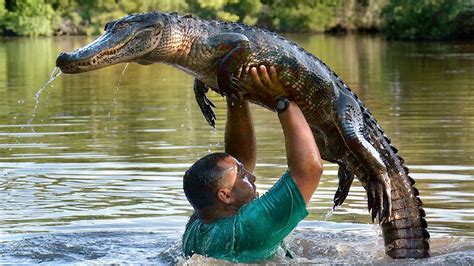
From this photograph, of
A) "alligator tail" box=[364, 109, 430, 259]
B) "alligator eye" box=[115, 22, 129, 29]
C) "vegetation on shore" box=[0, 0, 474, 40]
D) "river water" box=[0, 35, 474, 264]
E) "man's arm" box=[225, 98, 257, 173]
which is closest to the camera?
"alligator eye" box=[115, 22, 129, 29]

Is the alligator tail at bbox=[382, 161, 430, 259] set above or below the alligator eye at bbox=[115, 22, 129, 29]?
below

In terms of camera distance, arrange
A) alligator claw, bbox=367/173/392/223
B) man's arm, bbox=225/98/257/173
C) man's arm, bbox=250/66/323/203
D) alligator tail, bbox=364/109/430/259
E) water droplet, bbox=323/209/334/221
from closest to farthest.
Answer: man's arm, bbox=250/66/323/203, man's arm, bbox=225/98/257/173, alligator claw, bbox=367/173/392/223, alligator tail, bbox=364/109/430/259, water droplet, bbox=323/209/334/221

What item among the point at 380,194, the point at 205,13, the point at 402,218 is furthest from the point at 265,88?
the point at 205,13

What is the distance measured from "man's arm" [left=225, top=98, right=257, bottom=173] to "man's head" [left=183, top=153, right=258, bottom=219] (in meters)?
0.70

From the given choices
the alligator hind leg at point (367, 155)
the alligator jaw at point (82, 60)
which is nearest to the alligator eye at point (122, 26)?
the alligator jaw at point (82, 60)

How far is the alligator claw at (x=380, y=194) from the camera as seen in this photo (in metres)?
7.91

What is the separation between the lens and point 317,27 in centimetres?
7344

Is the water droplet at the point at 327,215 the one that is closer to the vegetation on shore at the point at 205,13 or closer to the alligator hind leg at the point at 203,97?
the alligator hind leg at the point at 203,97

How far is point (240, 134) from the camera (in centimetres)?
737

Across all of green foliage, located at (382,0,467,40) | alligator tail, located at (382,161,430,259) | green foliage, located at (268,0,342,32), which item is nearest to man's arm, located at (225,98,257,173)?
alligator tail, located at (382,161,430,259)

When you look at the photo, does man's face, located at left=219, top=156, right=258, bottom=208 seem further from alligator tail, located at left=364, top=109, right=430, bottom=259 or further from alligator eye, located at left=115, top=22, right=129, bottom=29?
alligator tail, located at left=364, top=109, right=430, bottom=259

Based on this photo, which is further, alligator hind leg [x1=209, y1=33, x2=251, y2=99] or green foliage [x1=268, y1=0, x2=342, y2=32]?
green foliage [x1=268, y1=0, x2=342, y2=32]

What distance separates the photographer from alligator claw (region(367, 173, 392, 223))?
7.91m

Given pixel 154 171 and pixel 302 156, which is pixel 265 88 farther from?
pixel 154 171
